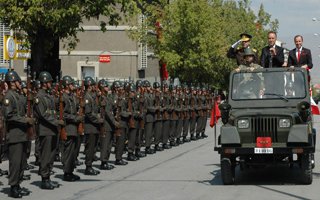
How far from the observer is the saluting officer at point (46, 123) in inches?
531

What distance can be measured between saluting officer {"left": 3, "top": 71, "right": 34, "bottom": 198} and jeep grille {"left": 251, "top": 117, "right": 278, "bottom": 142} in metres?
4.12

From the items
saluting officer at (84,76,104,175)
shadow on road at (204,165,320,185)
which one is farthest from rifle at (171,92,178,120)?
saluting officer at (84,76,104,175)

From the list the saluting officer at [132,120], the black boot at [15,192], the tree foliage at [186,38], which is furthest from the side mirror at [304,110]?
the tree foliage at [186,38]

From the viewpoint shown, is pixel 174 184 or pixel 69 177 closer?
pixel 174 184

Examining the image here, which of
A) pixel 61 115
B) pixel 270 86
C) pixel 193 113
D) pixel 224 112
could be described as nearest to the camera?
pixel 61 115

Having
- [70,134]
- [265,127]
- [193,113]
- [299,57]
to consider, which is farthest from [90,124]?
[193,113]

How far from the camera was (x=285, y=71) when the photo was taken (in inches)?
607

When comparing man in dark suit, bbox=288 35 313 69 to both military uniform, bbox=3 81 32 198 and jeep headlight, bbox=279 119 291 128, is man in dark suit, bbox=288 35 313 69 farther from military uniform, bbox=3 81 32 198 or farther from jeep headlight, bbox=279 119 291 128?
military uniform, bbox=3 81 32 198

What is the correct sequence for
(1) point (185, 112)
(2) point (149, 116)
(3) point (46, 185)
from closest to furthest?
(3) point (46, 185), (2) point (149, 116), (1) point (185, 112)

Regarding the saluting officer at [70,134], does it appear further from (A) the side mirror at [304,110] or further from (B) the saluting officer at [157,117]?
(B) the saluting officer at [157,117]

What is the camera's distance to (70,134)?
15.1m

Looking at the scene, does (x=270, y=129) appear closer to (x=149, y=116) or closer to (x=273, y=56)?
(x=273, y=56)

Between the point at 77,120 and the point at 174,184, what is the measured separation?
2286mm

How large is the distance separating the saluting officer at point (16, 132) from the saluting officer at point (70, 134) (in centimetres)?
228
